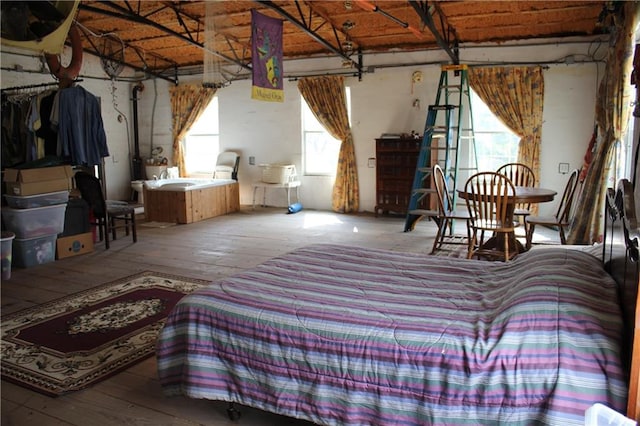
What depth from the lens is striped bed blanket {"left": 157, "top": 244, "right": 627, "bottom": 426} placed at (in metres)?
1.74

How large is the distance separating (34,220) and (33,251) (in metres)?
0.34

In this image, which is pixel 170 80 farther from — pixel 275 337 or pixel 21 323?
pixel 275 337

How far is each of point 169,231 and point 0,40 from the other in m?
5.49

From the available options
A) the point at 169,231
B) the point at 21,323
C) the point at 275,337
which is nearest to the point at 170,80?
the point at 169,231

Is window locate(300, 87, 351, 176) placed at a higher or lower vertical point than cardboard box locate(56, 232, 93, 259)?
higher

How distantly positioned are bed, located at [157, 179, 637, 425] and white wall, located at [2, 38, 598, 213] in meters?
5.59

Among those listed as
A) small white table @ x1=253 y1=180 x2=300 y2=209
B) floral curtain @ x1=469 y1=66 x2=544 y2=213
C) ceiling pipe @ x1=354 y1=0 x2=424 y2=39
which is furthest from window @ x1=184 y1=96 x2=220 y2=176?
floral curtain @ x1=469 y1=66 x2=544 y2=213

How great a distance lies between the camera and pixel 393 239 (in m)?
6.54

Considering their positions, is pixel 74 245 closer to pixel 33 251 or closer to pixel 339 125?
pixel 33 251

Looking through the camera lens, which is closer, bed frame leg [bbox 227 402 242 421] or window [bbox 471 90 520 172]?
bed frame leg [bbox 227 402 242 421]

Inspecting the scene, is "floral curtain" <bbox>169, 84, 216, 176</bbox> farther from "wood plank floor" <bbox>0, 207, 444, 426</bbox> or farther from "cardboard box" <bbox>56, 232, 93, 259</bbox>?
"cardboard box" <bbox>56, 232, 93, 259</bbox>

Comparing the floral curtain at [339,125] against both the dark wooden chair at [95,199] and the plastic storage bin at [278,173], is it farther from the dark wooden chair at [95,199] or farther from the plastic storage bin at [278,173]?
the dark wooden chair at [95,199]

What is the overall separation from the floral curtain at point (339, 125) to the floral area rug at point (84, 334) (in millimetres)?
4683

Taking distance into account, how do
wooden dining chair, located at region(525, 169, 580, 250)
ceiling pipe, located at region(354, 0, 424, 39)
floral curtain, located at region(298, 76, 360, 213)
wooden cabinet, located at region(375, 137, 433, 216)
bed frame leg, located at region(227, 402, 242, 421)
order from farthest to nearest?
floral curtain, located at region(298, 76, 360, 213) → wooden cabinet, located at region(375, 137, 433, 216) → ceiling pipe, located at region(354, 0, 424, 39) → wooden dining chair, located at region(525, 169, 580, 250) → bed frame leg, located at region(227, 402, 242, 421)
